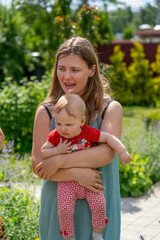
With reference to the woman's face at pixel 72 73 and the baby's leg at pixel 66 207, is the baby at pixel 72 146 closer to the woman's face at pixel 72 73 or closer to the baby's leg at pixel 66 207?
the baby's leg at pixel 66 207

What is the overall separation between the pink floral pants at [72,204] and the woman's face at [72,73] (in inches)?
22.4

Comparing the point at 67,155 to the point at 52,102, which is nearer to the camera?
the point at 67,155

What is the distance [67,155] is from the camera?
2.14 metres

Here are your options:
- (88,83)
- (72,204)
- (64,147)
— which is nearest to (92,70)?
(88,83)

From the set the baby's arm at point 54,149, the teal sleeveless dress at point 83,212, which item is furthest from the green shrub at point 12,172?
the baby's arm at point 54,149

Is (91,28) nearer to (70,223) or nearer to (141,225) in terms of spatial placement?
(141,225)

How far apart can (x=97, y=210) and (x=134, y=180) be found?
3.54 m

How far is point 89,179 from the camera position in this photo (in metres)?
2.10

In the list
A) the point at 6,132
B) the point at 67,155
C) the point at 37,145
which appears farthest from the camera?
the point at 6,132

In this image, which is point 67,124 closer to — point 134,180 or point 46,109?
point 46,109

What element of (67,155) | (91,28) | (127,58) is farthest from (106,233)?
(127,58)

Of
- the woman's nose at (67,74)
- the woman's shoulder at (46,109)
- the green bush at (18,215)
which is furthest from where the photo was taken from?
the green bush at (18,215)

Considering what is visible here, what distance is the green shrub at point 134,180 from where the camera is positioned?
5.59 metres

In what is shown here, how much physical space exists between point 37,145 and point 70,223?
0.49 metres
